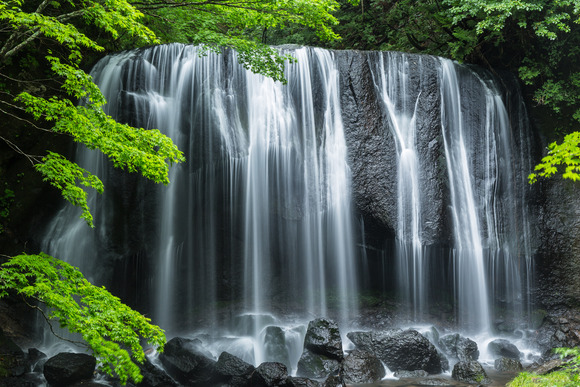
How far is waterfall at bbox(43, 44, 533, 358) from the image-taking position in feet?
37.5

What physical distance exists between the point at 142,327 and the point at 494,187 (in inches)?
408

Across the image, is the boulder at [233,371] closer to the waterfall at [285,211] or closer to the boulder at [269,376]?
the boulder at [269,376]

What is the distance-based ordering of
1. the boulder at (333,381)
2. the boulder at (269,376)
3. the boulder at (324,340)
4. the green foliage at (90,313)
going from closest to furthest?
the green foliage at (90,313)
the boulder at (269,376)
the boulder at (333,381)
the boulder at (324,340)

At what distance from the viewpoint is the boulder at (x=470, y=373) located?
8547 millimetres

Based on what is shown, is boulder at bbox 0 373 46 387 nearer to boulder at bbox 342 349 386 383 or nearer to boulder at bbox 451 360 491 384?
boulder at bbox 342 349 386 383

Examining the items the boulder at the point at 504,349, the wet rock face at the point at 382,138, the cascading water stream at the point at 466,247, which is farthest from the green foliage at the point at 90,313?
the cascading water stream at the point at 466,247

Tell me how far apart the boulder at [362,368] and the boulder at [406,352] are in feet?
1.23

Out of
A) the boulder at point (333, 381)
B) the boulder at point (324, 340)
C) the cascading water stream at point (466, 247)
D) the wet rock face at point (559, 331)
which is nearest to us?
the boulder at point (333, 381)

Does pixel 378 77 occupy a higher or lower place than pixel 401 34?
lower

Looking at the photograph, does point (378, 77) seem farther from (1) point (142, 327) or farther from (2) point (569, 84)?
(1) point (142, 327)

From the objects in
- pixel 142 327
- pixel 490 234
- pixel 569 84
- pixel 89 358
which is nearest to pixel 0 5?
pixel 142 327

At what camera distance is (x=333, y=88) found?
12453mm

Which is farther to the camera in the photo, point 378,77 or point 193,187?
point 378,77

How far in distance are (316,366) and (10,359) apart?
5686 mm
